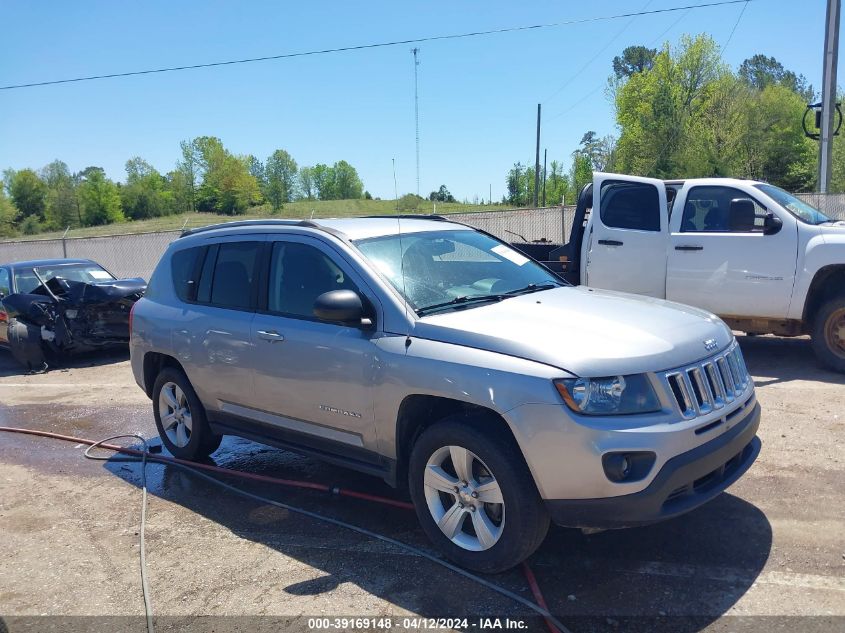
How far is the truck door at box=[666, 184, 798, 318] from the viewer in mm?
7414

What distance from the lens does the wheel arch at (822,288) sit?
7.25m

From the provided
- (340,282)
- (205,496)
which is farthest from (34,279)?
(340,282)

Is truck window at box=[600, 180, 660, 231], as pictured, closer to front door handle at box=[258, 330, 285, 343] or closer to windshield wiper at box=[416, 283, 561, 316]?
windshield wiper at box=[416, 283, 561, 316]

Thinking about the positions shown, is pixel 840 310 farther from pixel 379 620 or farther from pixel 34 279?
pixel 34 279

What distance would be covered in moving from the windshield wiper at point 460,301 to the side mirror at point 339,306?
1.19 feet

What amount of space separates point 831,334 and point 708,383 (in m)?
4.69

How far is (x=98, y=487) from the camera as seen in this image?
544 cm

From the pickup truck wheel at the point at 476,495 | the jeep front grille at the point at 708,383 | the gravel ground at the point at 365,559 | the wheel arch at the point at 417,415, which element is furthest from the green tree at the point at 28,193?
A: the jeep front grille at the point at 708,383

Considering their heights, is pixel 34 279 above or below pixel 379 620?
above

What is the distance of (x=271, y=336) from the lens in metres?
4.56

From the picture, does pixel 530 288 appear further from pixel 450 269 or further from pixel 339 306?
pixel 339 306

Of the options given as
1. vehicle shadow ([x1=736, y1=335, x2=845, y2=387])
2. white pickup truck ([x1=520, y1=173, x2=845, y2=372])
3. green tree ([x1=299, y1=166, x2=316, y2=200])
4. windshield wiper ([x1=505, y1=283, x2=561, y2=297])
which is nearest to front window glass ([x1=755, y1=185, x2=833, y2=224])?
white pickup truck ([x1=520, y1=173, x2=845, y2=372])

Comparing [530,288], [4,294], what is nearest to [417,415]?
[530,288]

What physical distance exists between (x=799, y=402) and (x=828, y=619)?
12.2ft
